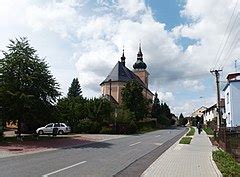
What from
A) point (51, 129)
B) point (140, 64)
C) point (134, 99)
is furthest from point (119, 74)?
point (51, 129)

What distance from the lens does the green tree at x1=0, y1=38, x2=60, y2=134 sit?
26875mm

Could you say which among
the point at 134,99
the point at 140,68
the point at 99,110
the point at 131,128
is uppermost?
the point at 140,68

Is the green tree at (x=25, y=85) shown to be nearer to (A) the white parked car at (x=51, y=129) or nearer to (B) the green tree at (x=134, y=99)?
(A) the white parked car at (x=51, y=129)

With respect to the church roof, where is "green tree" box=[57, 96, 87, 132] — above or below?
below

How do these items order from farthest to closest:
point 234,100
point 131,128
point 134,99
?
point 134,99, point 131,128, point 234,100

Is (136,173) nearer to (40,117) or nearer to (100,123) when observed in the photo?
(40,117)

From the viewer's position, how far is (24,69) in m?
27.9

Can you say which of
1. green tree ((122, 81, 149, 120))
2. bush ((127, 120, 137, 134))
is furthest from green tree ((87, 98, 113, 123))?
green tree ((122, 81, 149, 120))

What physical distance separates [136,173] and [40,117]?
59.0ft

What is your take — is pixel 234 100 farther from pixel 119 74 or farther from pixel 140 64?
pixel 140 64

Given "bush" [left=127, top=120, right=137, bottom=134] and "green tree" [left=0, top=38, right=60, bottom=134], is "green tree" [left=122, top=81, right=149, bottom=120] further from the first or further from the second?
"green tree" [left=0, top=38, right=60, bottom=134]

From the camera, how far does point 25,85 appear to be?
27.8 metres

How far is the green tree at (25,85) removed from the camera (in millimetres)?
26875

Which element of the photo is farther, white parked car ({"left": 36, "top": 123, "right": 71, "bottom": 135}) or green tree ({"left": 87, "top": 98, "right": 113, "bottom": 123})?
green tree ({"left": 87, "top": 98, "right": 113, "bottom": 123})
